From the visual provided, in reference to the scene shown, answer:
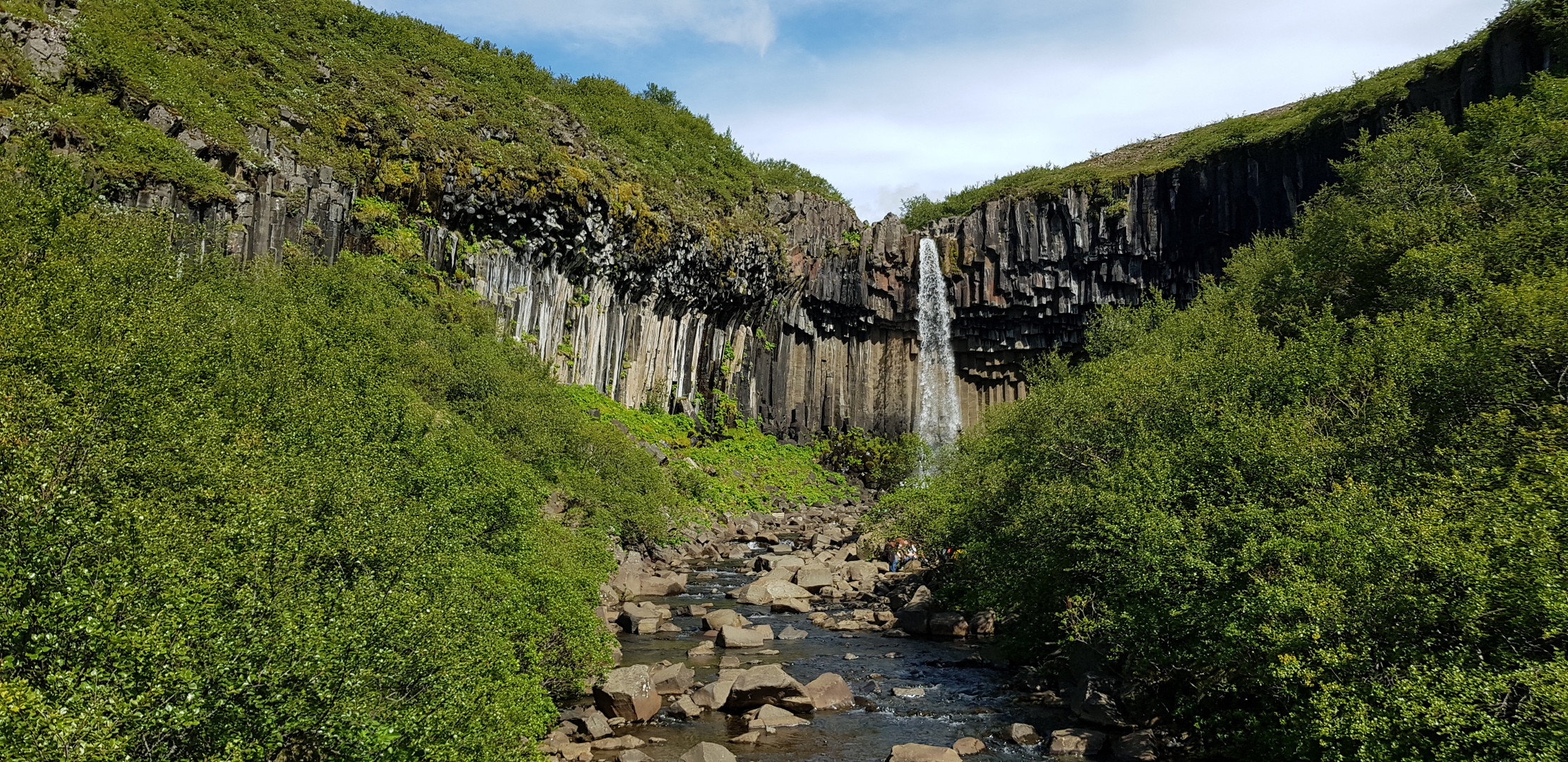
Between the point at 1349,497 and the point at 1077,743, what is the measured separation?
26.0 ft

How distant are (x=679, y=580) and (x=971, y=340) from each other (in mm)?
49663

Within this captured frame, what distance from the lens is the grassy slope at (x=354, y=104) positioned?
102ft

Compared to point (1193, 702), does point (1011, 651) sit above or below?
below

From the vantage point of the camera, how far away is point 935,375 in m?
79.2

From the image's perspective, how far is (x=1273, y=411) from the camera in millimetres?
19656

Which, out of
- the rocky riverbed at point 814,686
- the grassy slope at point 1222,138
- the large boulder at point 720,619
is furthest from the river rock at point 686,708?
the grassy slope at point 1222,138

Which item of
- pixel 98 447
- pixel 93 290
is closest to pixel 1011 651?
pixel 98 447

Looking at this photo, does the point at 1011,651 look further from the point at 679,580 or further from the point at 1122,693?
the point at 679,580

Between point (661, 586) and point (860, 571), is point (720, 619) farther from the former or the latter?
point (860, 571)

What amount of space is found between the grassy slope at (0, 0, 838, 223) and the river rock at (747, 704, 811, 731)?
3006cm

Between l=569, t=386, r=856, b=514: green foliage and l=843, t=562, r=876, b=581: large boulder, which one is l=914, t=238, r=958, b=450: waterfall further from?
l=843, t=562, r=876, b=581: large boulder

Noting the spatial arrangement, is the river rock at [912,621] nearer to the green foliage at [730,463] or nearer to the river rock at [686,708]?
the river rock at [686,708]

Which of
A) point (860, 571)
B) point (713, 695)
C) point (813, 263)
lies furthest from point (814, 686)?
point (813, 263)

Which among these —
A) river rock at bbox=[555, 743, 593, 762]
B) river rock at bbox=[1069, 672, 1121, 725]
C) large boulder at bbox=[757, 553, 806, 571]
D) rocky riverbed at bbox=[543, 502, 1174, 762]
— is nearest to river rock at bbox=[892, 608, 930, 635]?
rocky riverbed at bbox=[543, 502, 1174, 762]
